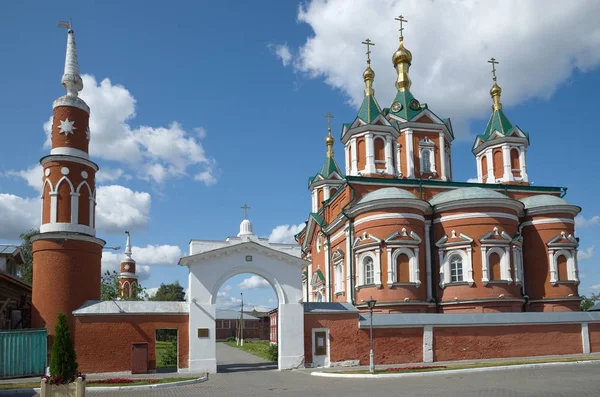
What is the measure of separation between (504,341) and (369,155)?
13.8 meters

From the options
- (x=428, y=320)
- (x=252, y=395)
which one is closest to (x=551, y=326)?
(x=428, y=320)

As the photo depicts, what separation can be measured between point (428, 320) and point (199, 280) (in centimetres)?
950

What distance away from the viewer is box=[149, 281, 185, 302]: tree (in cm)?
8250

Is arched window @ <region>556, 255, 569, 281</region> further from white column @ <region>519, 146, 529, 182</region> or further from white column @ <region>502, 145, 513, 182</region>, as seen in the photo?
white column @ <region>502, 145, 513, 182</region>

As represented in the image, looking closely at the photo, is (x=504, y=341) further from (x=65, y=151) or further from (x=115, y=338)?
(x=65, y=151)

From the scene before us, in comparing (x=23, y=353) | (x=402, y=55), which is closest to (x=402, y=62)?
(x=402, y=55)

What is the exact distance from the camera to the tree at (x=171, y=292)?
82500mm

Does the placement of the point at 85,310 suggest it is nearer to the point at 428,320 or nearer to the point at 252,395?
the point at 252,395

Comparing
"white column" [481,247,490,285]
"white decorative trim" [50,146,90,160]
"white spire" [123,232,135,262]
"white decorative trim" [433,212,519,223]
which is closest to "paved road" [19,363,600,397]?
"white column" [481,247,490,285]

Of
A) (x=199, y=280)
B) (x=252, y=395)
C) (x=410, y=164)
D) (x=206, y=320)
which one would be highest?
(x=410, y=164)

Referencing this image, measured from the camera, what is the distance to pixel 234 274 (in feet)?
76.9

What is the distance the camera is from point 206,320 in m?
22.6

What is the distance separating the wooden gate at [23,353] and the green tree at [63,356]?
708 cm

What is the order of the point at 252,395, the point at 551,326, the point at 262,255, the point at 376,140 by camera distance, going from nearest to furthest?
1. the point at 252,395
2. the point at 262,255
3. the point at 551,326
4. the point at 376,140
